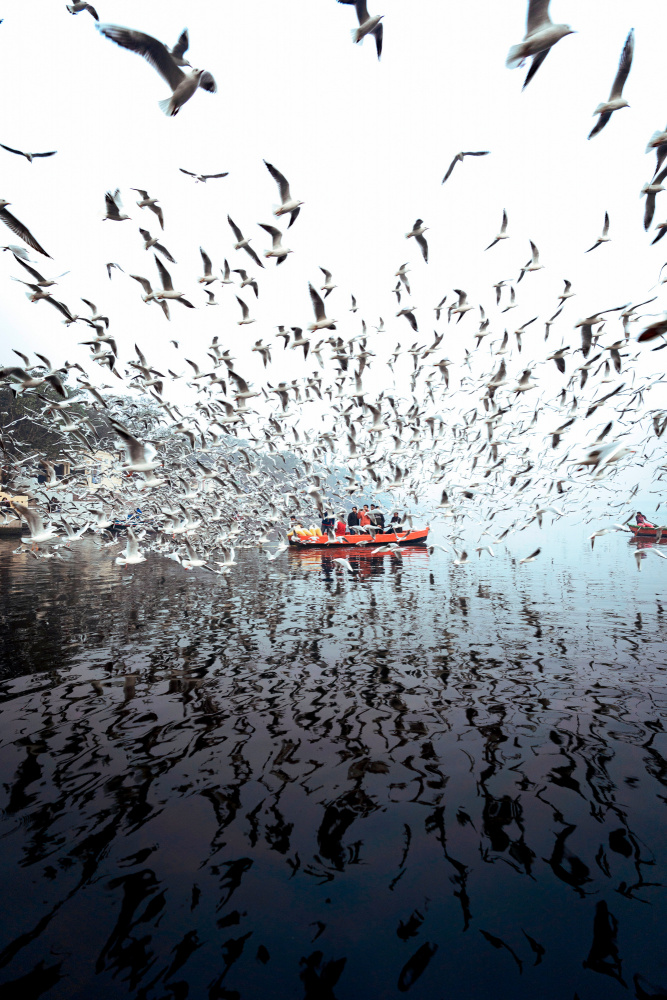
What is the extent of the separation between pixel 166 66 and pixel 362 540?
30618 millimetres

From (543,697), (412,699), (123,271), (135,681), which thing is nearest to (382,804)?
(412,699)

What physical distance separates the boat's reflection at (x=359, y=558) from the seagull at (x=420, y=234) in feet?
47.8

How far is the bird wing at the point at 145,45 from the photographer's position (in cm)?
561

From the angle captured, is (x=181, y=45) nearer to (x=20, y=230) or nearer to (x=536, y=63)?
(x=20, y=230)

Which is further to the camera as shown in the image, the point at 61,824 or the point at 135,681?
the point at 135,681

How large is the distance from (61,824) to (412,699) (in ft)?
16.8

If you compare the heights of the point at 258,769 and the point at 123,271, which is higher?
the point at 123,271

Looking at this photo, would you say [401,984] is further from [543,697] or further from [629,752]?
[543,697]

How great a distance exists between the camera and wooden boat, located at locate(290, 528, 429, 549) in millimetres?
35075

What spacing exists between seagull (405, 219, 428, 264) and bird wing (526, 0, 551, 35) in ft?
21.0

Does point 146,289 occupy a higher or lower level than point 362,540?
higher

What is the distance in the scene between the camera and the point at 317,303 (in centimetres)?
1146

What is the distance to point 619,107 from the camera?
7078mm

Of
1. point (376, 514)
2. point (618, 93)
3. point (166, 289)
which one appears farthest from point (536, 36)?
point (376, 514)
